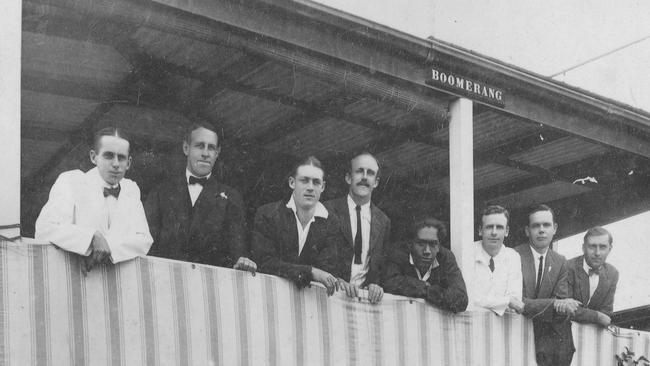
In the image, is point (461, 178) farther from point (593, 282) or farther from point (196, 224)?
point (196, 224)

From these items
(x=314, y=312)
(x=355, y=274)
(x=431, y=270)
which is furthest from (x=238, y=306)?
(x=431, y=270)

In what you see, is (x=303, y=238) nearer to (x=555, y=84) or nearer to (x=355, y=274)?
(x=355, y=274)

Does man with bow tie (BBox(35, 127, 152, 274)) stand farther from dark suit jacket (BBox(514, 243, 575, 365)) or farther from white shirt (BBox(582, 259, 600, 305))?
white shirt (BBox(582, 259, 600, 305))

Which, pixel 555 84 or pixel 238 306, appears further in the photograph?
pixel 555 84

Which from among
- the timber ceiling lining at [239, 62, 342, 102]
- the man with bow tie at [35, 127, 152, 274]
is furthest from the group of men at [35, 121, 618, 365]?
the timber ceiling lining at [239, 62, 342, 102]

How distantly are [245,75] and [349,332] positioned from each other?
220 centimetres

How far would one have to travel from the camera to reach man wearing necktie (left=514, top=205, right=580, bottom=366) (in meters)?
7.83

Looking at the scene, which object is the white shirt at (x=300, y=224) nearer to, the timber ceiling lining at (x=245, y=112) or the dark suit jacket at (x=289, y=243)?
the dark suit jacket at (x=289, y=243)

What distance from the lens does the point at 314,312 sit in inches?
257

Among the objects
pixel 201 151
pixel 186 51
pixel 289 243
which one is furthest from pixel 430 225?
pixel 186 51

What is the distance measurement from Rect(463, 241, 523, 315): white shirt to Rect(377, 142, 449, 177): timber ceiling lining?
1.90 m

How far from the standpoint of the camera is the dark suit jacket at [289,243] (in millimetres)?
6422

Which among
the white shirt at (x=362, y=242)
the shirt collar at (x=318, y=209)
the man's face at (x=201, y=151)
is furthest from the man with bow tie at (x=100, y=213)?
the white shirt at (x=362, y=242)

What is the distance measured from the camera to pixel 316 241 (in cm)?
659
